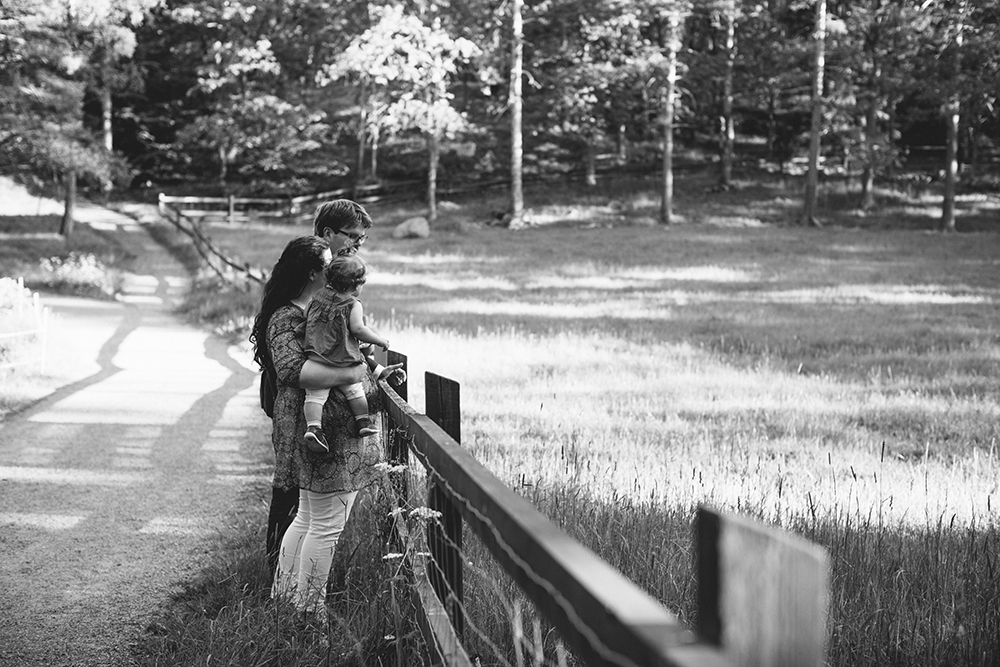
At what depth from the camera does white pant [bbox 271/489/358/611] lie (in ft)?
14.3

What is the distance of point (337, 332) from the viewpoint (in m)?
4.38

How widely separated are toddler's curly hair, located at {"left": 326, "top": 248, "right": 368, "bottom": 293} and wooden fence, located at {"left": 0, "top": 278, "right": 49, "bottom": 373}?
25.7 feet

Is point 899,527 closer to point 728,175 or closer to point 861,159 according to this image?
point 861,159

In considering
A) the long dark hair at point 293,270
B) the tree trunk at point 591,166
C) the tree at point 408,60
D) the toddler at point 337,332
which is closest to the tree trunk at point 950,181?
the tree trunk at point 591,166

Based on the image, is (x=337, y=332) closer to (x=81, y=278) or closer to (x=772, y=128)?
(x=81, y=278)

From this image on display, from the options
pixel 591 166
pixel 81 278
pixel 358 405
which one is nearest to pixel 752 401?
pixel 358 405

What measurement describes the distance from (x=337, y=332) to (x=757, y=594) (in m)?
3.31

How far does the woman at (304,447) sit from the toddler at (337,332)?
2.0 inches

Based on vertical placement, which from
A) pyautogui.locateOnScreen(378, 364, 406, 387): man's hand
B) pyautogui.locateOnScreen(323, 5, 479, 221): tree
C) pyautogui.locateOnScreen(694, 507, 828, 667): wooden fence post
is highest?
pyautogui.locateOnScreen(323, 5, 479, 221): tree

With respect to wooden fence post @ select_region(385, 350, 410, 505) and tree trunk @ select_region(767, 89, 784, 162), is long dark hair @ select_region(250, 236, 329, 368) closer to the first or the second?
wooden fence post @ select_region(385, 350, 410, 505)

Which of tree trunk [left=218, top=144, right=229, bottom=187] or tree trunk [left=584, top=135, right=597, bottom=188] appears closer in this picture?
tree trunk [left=584, top=135, right=597, bottom=188]

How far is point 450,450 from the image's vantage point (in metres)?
2.99

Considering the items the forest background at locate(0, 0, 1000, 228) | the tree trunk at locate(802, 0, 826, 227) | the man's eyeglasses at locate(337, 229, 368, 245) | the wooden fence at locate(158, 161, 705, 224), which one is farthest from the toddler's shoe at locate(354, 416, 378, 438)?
the wooden fence at locate(158, 161, 705, 224)

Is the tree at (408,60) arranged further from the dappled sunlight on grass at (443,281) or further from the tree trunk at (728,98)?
the tree trunk at (728,98)
